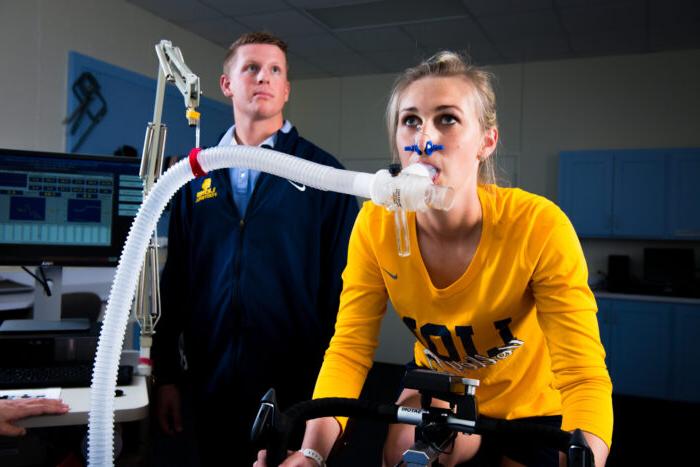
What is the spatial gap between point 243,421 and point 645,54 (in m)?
5.10

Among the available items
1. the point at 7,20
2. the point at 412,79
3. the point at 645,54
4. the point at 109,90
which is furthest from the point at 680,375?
the point at 7,20

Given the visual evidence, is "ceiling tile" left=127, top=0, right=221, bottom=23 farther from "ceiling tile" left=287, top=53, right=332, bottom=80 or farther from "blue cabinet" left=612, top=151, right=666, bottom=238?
"blue cabinet" left=612, top=151, right=666, bottom=238

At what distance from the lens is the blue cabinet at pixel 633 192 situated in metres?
4.86

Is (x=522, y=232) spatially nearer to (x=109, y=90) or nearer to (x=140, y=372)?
(x=140, y=372)

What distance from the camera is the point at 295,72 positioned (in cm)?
633

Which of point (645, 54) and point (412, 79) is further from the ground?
point (645, 54)

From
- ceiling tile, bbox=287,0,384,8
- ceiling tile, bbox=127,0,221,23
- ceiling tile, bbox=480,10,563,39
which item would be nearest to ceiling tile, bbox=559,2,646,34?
ceiling tile, bbox=480,10,563,39

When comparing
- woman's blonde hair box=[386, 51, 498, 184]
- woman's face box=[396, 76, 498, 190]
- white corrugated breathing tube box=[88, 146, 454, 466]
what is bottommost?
white corrugated breathing tube box=[88, 146, 454, 466]

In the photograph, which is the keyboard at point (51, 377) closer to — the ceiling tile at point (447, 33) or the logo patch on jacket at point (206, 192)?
the logo patch on jacket at point (206, 192)

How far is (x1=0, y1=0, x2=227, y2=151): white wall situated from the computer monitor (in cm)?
229

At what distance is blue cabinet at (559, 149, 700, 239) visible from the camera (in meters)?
4.86

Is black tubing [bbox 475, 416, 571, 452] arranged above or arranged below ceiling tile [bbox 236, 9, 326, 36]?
below

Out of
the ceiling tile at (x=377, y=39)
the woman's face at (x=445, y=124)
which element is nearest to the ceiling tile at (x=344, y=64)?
the ceiling tile at (x=377, y=39)

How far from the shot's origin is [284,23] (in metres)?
4.74
